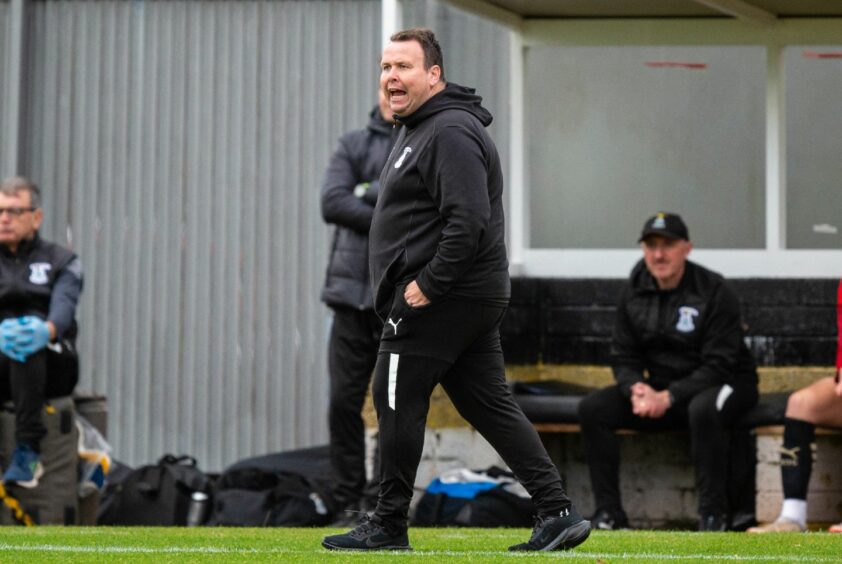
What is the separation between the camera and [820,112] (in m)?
10.6

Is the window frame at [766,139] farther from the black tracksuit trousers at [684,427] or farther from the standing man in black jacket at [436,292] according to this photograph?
the standing man in black jacket at [436,292]

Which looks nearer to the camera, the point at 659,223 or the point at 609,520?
the point at 609,520

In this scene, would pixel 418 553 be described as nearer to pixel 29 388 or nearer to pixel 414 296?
pixel 414 296

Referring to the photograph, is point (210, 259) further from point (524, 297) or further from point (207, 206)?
point (524, 297)

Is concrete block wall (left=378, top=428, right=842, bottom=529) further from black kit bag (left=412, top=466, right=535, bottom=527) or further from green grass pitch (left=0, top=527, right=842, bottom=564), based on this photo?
green grass pitch (left=0, top=527, right=842, bottom=564)

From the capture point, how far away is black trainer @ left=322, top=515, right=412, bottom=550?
616cm

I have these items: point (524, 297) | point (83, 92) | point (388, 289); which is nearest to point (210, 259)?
point (83, 92)

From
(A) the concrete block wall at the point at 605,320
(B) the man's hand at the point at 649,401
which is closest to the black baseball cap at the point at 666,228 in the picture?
(B) the man's hand at the point at 649,401

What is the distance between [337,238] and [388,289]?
136 inches

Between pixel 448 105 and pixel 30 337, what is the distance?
3.77 metres

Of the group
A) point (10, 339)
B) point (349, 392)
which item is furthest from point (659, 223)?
point (10, 339)

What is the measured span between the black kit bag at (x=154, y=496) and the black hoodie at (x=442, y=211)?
3.99 metres

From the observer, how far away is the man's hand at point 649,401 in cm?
933

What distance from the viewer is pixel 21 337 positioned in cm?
925
